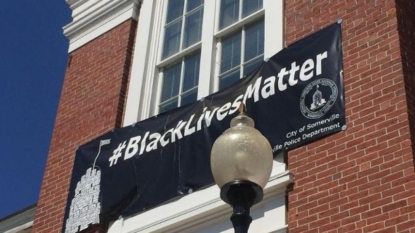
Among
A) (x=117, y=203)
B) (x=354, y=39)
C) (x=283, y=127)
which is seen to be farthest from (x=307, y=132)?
(x=117, y=203)

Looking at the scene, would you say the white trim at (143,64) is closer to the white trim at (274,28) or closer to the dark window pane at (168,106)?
the dark window pane at (168,106)

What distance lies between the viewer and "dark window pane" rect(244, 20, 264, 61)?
11094 millimetres

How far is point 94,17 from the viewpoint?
13781 mm

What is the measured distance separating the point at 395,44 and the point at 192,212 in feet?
9.30

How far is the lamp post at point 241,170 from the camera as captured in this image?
616cm

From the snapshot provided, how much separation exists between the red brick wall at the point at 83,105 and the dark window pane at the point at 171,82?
59 cm

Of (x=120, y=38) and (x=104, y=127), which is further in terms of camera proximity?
(x=120, y=38)

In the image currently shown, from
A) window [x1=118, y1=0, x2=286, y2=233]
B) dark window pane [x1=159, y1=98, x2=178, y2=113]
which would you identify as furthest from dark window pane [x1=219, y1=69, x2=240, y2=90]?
dark window pane [x1=159, y1=98, x2=178, y2=113]

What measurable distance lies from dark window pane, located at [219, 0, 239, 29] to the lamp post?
5.72 m

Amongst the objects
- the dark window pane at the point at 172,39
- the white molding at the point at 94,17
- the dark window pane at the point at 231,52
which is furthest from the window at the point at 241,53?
the white molding at the point at 94,17

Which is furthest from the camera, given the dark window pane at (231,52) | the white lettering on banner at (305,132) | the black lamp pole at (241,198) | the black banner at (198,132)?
the dark window pane at (231,52)

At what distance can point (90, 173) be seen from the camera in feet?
37.7

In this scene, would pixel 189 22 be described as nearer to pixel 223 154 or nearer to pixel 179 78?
pixel 179 78

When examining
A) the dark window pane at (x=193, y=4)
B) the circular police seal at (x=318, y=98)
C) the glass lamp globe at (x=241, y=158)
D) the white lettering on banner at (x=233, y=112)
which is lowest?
the glass lamp globe at (x=241, y=158)
